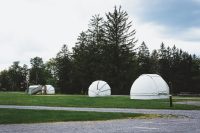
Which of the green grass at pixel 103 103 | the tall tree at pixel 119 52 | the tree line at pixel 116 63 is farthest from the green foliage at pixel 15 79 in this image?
the green grass at pixel 103 103

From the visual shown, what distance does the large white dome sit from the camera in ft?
176

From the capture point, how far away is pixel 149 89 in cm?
5372

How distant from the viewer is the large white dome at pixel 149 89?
176 feet

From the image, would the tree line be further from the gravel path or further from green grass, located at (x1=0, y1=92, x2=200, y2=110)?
the gravel path

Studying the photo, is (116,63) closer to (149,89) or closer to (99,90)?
(99,90)

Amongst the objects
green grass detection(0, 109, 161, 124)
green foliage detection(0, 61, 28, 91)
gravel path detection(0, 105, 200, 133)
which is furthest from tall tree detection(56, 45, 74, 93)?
gravel path detection(0, 105, 200, 133)

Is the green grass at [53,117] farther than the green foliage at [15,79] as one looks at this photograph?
No

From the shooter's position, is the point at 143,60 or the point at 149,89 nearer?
the point at 149,89

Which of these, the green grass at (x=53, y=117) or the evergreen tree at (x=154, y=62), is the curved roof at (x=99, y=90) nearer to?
the evergreen tree at (x=154, y=62)

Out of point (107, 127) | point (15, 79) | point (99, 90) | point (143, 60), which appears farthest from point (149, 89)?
point (15, 79)

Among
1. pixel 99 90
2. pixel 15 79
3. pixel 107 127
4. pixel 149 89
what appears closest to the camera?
pixel 107 127

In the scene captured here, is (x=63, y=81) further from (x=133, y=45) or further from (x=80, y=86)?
(x=133, y=45)

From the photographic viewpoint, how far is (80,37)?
396 feet

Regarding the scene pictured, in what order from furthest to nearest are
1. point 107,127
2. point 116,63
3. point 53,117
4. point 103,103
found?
point 116,63 < point 103,103 < point 53,117 < point 107,127
